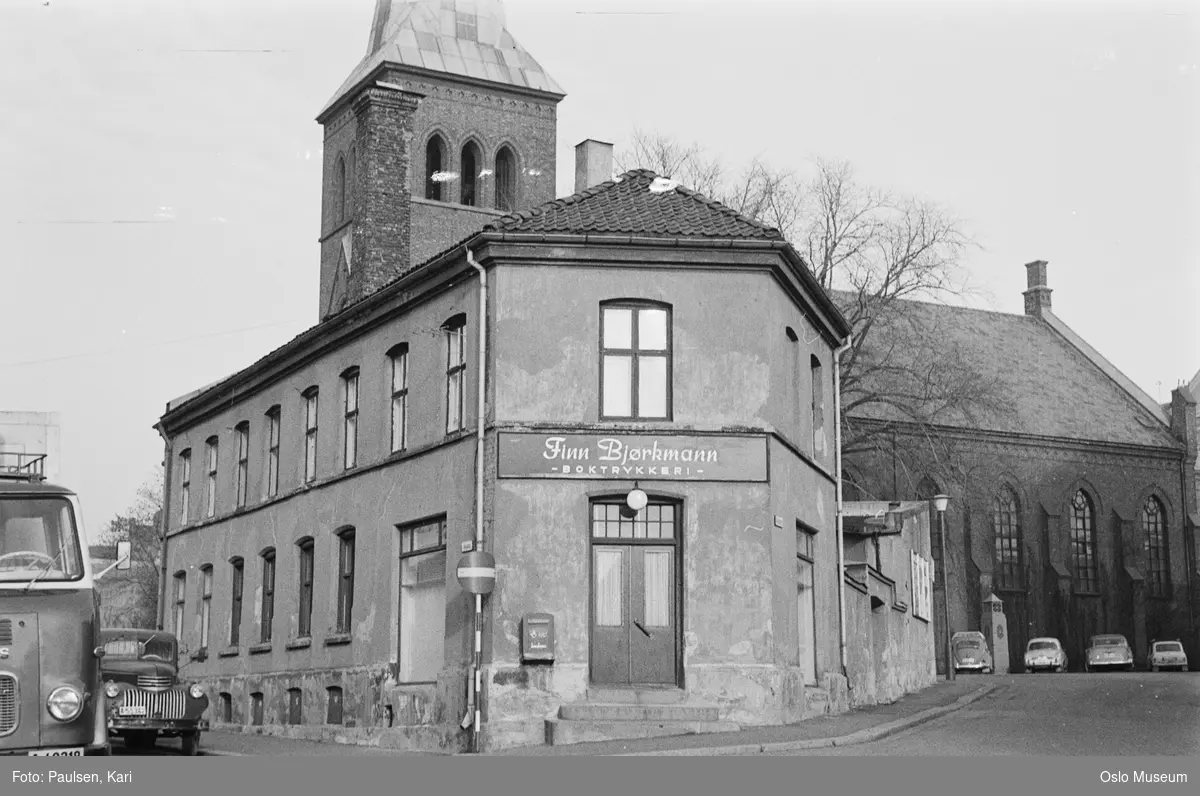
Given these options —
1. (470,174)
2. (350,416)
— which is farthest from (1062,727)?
(470,174)

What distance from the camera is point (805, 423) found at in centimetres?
2594

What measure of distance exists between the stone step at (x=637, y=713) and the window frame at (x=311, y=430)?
10.4m

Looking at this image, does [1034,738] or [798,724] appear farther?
[798,724]

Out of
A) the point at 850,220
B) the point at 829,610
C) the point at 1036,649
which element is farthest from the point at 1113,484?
the point at 829,610

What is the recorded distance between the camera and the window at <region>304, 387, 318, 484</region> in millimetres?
30281

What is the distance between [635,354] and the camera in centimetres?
2316

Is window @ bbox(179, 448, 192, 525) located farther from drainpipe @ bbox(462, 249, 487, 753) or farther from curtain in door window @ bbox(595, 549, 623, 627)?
curtain in door window @ bbox(595, 549, 623, 627)

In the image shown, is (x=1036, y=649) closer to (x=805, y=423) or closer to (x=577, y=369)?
(x=805, y=423)

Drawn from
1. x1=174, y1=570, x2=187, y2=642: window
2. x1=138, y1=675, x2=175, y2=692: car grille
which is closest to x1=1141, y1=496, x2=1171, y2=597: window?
x1=174, y1=570, x2=187, y2=642: window

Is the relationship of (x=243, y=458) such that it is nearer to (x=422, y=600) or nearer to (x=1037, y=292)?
(x=422, y=600)

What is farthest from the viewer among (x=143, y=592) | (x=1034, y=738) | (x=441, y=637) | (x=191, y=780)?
(x=143, y=592)

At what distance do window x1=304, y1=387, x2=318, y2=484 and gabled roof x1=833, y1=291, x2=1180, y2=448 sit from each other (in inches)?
1330

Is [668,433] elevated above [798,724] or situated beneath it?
elevated above

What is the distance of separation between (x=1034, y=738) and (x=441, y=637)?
9.21 m
